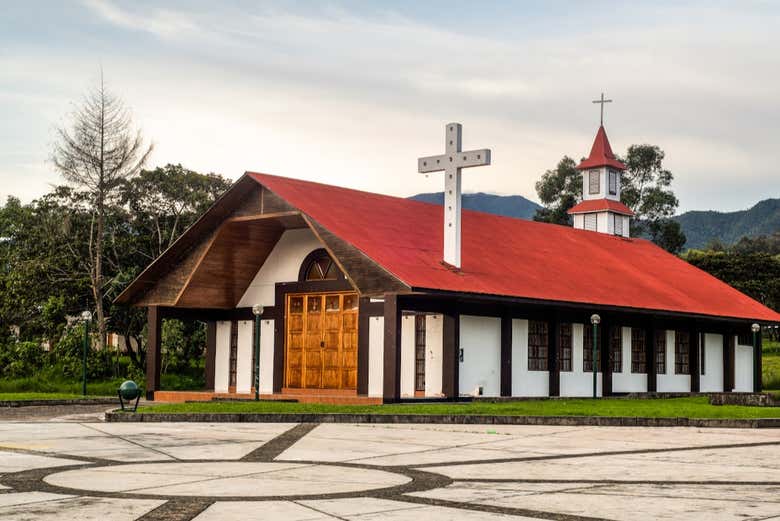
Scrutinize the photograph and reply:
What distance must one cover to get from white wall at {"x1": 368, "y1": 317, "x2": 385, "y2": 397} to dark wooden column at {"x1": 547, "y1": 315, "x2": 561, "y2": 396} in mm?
4907

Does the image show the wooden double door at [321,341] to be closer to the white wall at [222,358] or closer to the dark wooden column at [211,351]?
the white wall at [222,358]

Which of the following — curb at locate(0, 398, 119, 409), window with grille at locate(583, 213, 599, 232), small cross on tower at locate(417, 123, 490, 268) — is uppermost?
window with grille at locate(583, 213, 599, 232)

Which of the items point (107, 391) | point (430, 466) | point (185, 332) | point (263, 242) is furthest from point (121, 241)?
point (430, 466)

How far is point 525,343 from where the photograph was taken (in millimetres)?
29062

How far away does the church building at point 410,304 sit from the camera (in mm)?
26125

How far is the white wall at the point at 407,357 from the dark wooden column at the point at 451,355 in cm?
132

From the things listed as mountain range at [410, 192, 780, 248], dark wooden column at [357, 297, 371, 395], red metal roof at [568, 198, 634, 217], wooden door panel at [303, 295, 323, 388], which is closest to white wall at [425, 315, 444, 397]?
dark wooden column at [357, 297, 371, 395]

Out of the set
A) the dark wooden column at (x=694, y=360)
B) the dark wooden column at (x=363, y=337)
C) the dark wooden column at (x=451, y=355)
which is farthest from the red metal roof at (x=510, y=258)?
the dark wooden column at (x=363, y=337)

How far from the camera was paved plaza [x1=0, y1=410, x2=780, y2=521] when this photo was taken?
806 cm

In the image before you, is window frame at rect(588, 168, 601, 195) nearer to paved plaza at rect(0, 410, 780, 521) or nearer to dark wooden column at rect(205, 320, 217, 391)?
dark wooden column at rect(205, 320, 217, 391)

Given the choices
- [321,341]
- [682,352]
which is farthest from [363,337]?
[682,352]

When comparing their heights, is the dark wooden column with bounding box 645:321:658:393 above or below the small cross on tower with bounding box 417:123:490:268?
below

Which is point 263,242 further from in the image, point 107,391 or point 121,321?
point 121,321

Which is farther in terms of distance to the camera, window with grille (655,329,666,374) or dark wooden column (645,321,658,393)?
window with grille (655,329,666,374)
